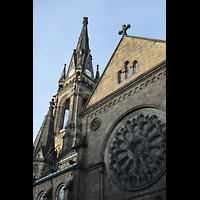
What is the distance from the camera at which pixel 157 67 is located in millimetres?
14328

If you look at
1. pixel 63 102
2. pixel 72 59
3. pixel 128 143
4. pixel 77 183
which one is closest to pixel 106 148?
pixel 128 143

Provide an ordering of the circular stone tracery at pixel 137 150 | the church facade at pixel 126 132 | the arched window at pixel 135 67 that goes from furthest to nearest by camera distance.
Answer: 1. the arched window at pixel 135 67
2. the church facade at pixel 126 132
3. the circular stone tracery at pixel 137 150

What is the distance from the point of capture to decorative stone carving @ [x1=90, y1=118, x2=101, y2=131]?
16.4 metres

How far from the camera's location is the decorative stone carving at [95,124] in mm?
16359

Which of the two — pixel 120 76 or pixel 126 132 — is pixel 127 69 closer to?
pixel 120 76

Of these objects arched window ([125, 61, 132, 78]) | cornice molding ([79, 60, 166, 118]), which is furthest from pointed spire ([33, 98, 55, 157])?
arched window ([125, 61, 132, 78])

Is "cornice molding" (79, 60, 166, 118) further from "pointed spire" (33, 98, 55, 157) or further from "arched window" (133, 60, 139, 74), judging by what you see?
"pointed spire" (33, 98, 55, 157)

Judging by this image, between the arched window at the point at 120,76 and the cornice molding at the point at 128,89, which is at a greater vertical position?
the arched window at the point at 120,76

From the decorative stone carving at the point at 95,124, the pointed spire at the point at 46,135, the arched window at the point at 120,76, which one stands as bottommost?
the decorative stone carving at the point at 95,124

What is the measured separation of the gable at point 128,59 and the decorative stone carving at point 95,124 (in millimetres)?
1480

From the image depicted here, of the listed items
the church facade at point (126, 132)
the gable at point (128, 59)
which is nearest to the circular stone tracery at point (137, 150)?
the church facade at point (126, 132)

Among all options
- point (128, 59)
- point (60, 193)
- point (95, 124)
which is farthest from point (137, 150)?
point (60, 193)

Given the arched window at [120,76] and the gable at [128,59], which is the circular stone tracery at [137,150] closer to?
the gable at [128,59]
